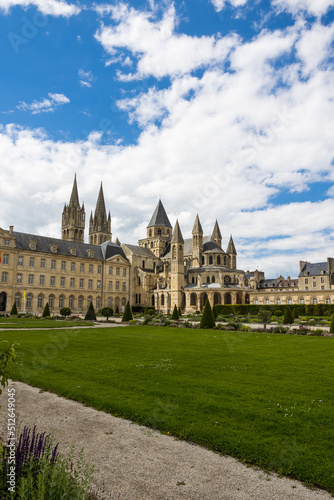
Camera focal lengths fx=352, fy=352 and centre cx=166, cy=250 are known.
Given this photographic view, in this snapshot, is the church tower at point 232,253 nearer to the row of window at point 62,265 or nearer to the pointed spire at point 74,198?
the row of window at point 62,265

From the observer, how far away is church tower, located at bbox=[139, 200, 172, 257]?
7825cm

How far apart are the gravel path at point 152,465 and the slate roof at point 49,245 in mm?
47674

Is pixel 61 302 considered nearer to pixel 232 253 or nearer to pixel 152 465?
pixel 232 253

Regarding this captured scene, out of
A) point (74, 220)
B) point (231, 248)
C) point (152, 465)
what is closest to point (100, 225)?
point (74, 220)

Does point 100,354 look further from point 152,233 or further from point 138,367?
point 152,233

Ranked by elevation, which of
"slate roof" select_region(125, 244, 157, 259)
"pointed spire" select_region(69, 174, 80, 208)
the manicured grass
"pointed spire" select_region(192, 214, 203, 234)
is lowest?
the manicured grass

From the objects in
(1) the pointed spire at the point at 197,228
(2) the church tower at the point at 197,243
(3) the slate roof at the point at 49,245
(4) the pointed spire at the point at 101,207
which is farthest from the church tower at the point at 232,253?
(4) the pointed spire at the point at 101,207

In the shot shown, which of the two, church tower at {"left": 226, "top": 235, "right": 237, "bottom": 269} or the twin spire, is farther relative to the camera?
the twin spire

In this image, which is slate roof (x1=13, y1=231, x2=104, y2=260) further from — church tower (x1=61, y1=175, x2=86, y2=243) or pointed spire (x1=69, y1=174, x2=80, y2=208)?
pointed spire (x1=69, y1=174, x2=80, y2=208)

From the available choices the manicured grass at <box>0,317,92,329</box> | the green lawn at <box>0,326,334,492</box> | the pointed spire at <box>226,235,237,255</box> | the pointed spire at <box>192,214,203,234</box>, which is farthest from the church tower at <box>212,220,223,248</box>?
the green lawn at <box>0,326,334,492</box>

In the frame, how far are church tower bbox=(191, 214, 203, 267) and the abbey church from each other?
20 cm

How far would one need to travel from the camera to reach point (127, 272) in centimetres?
6419

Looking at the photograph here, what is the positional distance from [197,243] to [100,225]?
26.3m

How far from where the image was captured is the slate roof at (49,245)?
50250 millimetres
